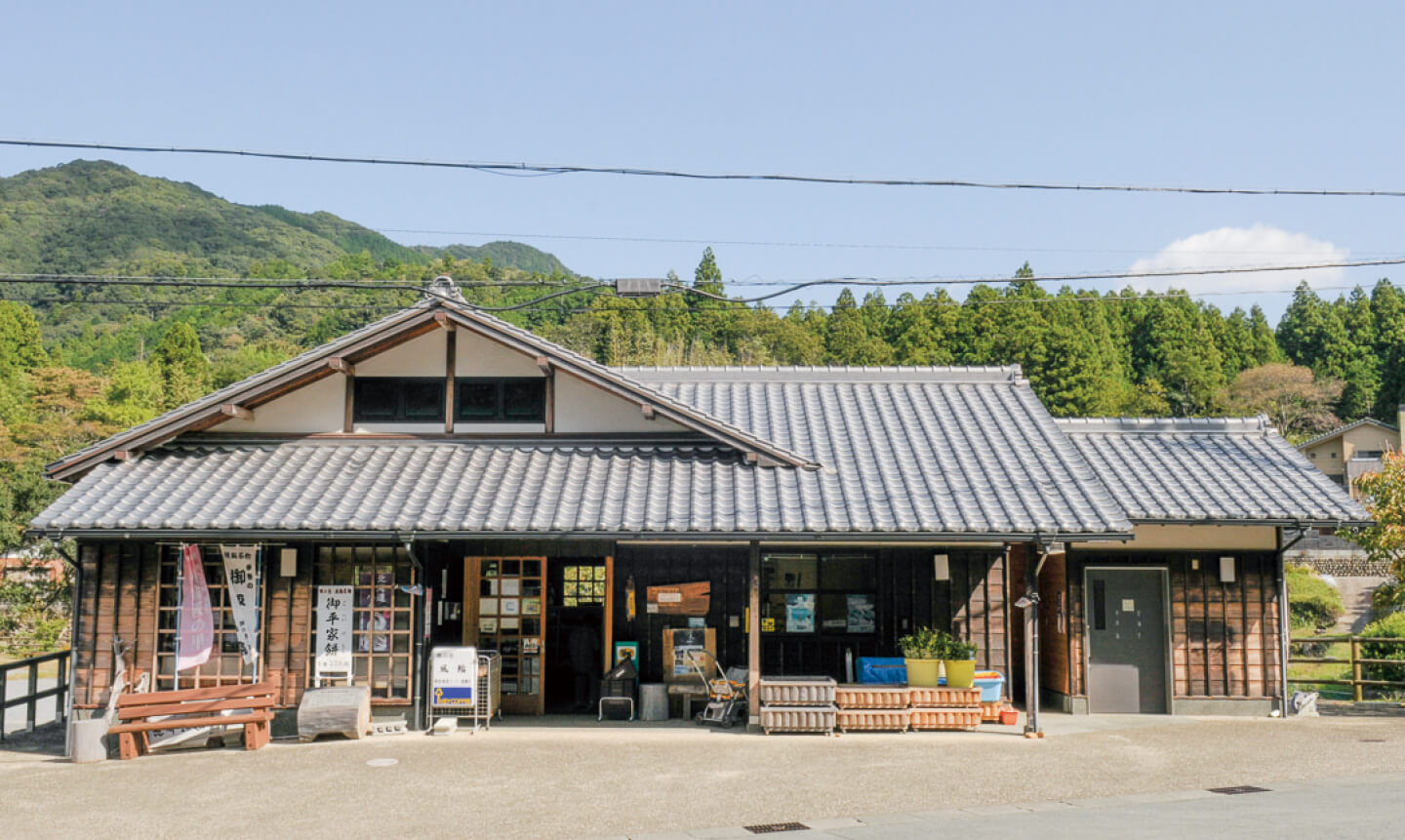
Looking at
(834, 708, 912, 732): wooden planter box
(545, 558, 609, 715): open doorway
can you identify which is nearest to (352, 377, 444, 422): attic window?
(545, 558, 609, 715): open doorway

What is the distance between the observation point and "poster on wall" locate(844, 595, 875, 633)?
48.7 ft

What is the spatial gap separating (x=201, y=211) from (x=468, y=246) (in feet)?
263

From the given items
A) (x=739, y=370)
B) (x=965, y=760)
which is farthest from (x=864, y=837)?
(x=739, y=370)

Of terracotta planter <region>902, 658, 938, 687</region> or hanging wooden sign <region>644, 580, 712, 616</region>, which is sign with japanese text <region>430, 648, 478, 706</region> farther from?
terracotta planter <region>902, 658, 938, 687</region>

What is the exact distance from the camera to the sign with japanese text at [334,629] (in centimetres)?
1323

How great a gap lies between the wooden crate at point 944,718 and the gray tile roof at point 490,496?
2280 millimetres

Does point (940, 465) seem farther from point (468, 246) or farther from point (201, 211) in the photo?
point (468, 246)

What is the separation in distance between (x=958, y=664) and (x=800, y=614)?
2534 millimetres

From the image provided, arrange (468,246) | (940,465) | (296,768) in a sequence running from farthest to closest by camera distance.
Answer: (468,246) < (940,465) < (296,768)

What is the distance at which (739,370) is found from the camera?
1814cm

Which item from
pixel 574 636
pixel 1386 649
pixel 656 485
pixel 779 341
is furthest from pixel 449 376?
pixel 779 341

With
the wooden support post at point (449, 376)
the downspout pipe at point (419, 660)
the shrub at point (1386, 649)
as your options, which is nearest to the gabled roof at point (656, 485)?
the wooden support post at point (449, 376)

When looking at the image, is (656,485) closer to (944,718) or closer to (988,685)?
(944,718)

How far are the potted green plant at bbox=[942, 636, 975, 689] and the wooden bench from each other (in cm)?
801
